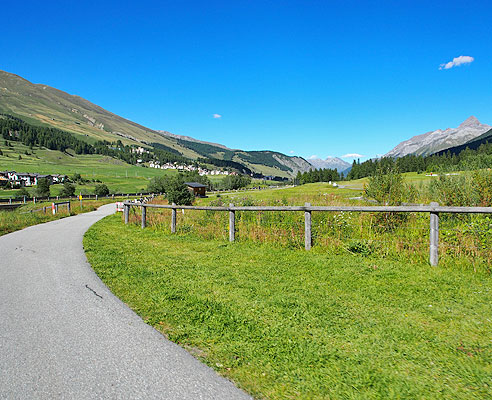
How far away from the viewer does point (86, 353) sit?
3.64m

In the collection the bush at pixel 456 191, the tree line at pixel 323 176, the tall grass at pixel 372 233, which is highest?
the tree line at pixel 323 176

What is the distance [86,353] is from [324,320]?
306 cm

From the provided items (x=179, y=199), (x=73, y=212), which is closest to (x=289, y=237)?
(x=73, y=212)

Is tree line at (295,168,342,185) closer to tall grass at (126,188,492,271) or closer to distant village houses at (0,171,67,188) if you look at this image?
distant village houses at (0,171,67,188)

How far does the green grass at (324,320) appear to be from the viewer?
10.1 ft

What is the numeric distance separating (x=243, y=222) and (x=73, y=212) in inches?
903

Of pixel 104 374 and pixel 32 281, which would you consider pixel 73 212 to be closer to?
pixel 32 281

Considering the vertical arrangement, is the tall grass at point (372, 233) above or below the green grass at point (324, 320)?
above

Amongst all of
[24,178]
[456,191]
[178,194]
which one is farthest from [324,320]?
[24,178]

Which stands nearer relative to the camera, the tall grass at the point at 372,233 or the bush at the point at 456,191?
the tall grass at the point at 372,233

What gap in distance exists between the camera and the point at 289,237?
9500 mm

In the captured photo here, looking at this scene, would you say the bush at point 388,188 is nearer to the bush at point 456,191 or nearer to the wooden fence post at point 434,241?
the bush at point 456,191

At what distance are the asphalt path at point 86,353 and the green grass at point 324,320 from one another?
27 cm

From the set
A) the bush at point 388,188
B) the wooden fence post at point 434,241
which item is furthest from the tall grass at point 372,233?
the bush at point 388,188
